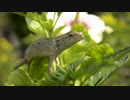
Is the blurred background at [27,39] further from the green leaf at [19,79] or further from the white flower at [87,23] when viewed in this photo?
the green leaf at [19,79]

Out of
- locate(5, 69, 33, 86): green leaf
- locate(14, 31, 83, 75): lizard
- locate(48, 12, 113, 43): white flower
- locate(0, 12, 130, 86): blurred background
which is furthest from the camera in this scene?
locate(0, 12, 130, 86): blurred background

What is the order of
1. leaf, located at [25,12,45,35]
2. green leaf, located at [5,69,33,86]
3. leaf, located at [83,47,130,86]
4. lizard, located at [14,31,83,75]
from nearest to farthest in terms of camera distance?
leaf, located at [83,47,130,86], green leaf, located at [5,69,33,86], lizard, located at [14,31,83,75], leaf, located at [25,12,45,35]

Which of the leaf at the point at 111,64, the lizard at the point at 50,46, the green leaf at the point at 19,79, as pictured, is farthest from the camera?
the lizard at the point at 50,46

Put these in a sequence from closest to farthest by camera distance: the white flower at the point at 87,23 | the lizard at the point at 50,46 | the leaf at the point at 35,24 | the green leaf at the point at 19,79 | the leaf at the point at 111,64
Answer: the leaf at the point at 111,64 < the green leaf at the point at 19,79 < the lizard at the point at 50,46 < the leaf at the point at 35,24 < the white flower at the point at 87,23

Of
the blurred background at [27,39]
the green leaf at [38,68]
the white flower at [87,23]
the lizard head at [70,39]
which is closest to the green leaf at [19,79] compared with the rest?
the green leaf at [38,68]

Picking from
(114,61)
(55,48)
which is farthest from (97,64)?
(55,48)

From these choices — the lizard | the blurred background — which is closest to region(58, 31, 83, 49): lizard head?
the lizard

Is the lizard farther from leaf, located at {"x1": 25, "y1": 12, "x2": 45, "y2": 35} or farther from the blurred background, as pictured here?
the blurred background

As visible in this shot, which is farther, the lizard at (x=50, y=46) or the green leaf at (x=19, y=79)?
the lizard at (x=50, y=46)
